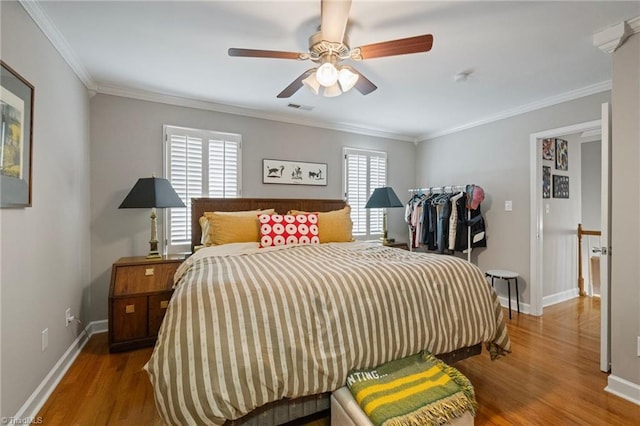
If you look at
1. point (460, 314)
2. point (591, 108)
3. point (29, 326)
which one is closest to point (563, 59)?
point (591, 108)

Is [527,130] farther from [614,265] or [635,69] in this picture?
[614,265]

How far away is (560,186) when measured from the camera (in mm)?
3855

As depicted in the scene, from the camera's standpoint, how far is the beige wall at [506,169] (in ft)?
10.5

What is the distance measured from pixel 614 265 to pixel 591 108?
5.96 feet

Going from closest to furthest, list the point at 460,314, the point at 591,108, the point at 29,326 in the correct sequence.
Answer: the point at 29,326 < the point at 460,314 < the point at 591,108

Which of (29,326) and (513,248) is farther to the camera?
(513,248)

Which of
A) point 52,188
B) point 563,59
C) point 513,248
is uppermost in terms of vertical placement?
point 563,59

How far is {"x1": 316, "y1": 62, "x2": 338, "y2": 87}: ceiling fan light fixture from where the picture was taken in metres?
1.73

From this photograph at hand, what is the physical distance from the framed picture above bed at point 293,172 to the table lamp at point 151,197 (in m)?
1.22

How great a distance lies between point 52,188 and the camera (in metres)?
2.05

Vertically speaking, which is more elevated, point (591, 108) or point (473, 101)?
point (473, 101)

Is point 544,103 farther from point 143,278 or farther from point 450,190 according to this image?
point 143,278

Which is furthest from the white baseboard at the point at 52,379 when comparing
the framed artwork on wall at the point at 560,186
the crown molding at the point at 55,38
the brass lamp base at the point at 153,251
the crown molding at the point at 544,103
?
the framed artwork on wall at the point at 560,186

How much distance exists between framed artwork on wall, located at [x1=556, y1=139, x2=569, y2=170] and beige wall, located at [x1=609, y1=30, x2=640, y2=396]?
6.80ft
